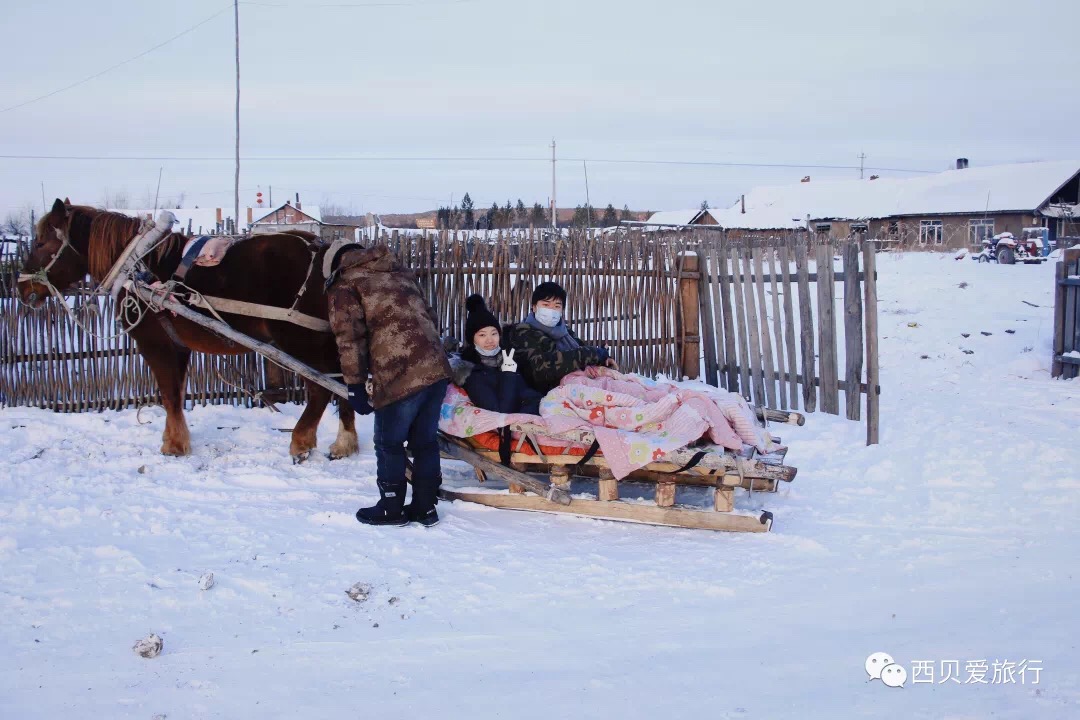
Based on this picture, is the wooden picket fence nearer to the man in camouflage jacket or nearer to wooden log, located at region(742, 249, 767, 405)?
wooden log, located at region(742, 249, 767, 405)

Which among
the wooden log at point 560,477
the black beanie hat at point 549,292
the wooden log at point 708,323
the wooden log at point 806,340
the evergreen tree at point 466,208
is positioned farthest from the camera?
the evergreen tree at point 466,208

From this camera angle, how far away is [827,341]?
7047mm

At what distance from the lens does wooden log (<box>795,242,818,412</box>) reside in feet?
23.6

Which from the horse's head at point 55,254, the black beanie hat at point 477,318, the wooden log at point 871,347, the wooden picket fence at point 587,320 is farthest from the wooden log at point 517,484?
the horse's head at point 55,254

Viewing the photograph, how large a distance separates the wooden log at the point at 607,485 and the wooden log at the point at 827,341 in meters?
3.13

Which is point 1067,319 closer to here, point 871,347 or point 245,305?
point 871,347

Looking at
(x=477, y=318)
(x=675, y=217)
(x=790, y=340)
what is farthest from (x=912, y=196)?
(x=477, y=318)

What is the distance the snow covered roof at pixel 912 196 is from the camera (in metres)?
37.9

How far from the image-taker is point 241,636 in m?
3.45

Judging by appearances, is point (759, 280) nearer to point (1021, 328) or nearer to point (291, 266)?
point (291, 266)

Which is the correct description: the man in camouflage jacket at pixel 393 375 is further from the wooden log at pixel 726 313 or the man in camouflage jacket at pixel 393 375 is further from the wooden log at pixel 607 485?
the wooden log at pixel 726 313

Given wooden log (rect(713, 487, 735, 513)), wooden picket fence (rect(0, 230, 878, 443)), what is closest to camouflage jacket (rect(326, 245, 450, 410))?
wooden log (rect(713, 487, 735, 513))

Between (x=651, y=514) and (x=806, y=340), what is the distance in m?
3.30

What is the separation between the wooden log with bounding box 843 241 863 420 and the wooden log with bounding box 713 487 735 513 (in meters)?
2.63
